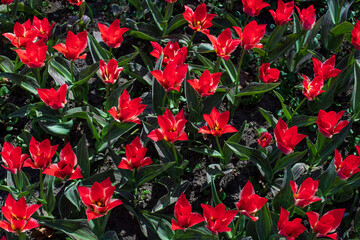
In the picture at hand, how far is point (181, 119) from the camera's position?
238cm

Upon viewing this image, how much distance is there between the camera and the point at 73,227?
2295mm

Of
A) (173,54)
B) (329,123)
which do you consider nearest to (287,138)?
(329,123)

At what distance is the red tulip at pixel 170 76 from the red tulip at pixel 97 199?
674mm

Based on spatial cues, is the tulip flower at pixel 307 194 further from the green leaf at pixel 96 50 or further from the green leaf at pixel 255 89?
the green leaf at pixel 96 50

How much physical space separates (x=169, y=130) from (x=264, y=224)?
27.0 inches

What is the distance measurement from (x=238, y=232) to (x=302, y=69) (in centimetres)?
155

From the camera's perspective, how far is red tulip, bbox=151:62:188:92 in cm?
246

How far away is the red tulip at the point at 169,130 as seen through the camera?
7.55 feet

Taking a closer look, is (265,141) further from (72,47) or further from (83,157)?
(72,47)

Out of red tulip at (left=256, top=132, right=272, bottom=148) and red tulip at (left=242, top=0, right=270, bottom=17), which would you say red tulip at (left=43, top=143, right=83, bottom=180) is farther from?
red tulip at (left=242, top=0, right=270, bottom=17)

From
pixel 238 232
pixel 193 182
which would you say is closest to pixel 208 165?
pixel 193 182

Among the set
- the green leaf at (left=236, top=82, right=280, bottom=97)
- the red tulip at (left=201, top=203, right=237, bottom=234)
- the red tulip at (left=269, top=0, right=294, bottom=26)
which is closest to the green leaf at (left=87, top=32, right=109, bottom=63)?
the green leaf at (left=236, top=82, right=280, bottom=97)

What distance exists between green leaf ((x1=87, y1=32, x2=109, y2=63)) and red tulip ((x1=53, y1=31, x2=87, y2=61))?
1.36 feet

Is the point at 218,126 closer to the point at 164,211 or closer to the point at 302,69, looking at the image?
the point at 164,211
